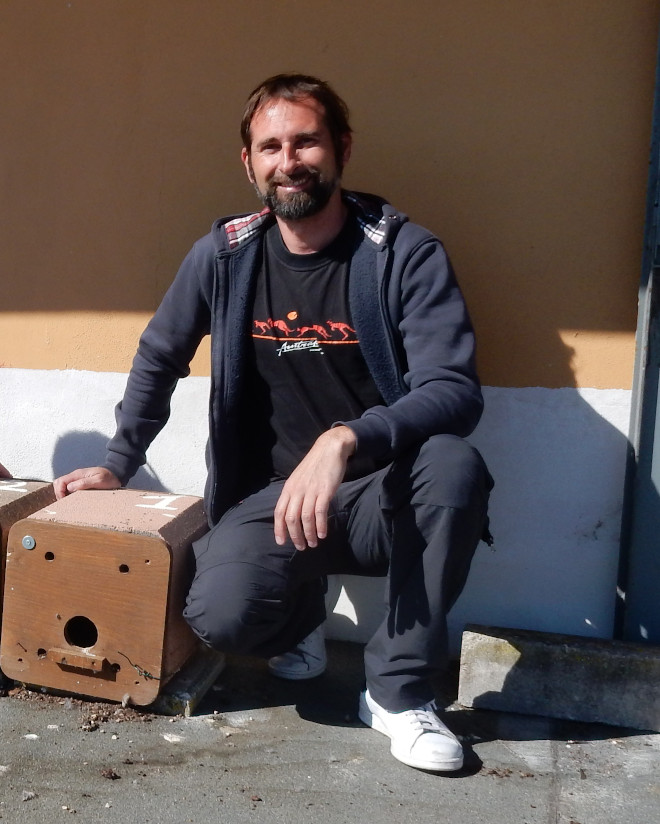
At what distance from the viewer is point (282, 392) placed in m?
2.64

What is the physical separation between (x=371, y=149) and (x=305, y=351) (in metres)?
0.82

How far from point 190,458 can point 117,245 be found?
836 mm

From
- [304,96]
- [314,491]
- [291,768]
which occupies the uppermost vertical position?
[304,96]

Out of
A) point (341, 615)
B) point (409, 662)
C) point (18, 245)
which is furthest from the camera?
point (18, 245)

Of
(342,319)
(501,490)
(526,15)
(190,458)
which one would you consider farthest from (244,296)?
(526,15)

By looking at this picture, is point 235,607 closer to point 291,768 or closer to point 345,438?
point 291,768

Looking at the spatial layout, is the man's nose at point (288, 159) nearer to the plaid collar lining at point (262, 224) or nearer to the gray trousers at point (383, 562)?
the plaid collar lining at point (262, 224)

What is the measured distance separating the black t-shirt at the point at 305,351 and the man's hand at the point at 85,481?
49 cm

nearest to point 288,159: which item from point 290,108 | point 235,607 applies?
point 290,108

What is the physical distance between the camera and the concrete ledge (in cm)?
252

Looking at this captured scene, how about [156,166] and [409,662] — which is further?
[156,166]

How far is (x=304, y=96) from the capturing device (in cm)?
260

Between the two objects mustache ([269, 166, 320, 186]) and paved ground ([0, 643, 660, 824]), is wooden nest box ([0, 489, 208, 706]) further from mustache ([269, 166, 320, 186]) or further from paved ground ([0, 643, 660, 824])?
mustache ([269, 166, 320, 186])

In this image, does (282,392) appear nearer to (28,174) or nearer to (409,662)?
(409,662)
